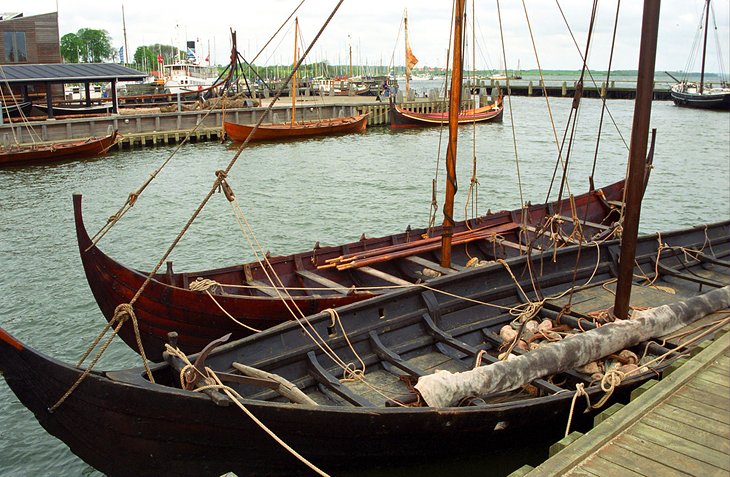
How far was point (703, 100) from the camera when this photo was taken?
7581 centimetres

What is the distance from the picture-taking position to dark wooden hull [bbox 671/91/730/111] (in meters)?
74.1

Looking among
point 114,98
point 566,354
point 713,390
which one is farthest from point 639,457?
point 114,98

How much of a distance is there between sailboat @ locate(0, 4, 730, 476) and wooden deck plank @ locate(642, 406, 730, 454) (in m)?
1.43

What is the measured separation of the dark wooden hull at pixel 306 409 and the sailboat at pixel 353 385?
0.06 ft

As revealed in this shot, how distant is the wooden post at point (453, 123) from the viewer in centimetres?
1191

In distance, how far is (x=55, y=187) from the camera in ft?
100

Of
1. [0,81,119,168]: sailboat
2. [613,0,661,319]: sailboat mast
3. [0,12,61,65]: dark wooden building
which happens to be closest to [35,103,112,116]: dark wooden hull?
[0,81,119,168]: sailboat

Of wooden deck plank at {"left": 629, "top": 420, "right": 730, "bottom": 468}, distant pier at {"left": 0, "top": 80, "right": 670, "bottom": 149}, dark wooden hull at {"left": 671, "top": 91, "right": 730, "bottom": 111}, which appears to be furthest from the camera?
dark wooden hull at {"left": 671, "top": 91, "right": 730, "bottom": 111}

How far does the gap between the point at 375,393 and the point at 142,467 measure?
10.2 ft

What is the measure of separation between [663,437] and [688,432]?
270mm

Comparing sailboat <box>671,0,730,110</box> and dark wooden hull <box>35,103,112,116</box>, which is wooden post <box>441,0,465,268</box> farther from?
sailboat <box>671,0,730,110</box>

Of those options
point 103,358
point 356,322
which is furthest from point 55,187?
point 356,322

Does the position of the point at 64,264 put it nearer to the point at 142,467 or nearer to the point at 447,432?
the point at 142,467

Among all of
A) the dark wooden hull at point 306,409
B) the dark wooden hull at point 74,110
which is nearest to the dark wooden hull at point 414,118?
the dark wooden hull at point 74,110
